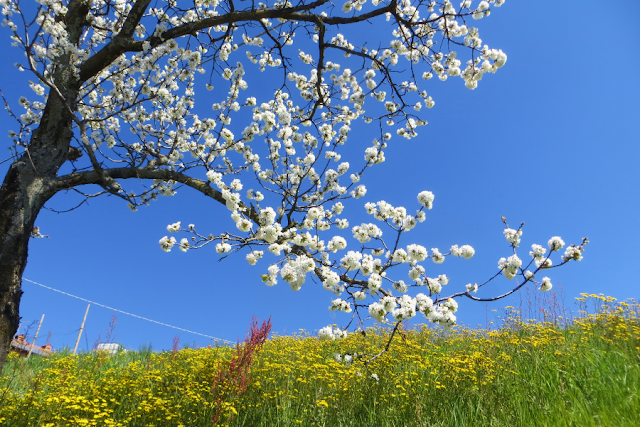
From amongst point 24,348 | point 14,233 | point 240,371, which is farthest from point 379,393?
point 24,348

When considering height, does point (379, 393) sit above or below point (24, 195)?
below

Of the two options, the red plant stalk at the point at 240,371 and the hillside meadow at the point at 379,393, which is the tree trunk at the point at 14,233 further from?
the red plant stalk at the point at 240,371

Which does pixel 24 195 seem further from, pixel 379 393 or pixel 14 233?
pixel 379 393

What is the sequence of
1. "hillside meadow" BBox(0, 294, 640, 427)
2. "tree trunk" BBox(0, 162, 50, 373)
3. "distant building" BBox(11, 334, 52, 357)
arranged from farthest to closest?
"distant building" BBox(11, 334, 52, 357) → "tree trunk" BBox(0, 162, 50, 373) → "hillside meadow" BBox(0, 294, 640, 427)

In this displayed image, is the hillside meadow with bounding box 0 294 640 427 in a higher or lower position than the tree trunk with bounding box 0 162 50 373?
lower

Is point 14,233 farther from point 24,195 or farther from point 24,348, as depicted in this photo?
point 24,348

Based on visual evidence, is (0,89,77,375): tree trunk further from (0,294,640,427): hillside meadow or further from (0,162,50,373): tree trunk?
(0,294,640,427): hillside meadow

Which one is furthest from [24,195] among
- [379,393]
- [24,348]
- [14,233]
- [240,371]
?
[24,348]

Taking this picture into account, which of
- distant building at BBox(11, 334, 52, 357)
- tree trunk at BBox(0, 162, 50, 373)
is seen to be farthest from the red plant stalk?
distant building at BBox(11, 334, 52, 357)

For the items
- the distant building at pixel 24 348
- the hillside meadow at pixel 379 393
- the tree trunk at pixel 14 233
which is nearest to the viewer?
the hillside meadow at pixel 379 393

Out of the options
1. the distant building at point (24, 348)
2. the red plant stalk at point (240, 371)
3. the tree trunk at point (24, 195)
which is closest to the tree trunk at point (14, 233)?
the tree trunk at point (24, 195)

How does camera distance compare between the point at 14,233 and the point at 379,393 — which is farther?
the point at 379,393

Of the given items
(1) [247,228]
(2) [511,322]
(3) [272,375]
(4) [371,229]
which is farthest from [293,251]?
(2) [511,322]

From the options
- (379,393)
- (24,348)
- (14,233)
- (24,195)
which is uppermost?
(24,195)
